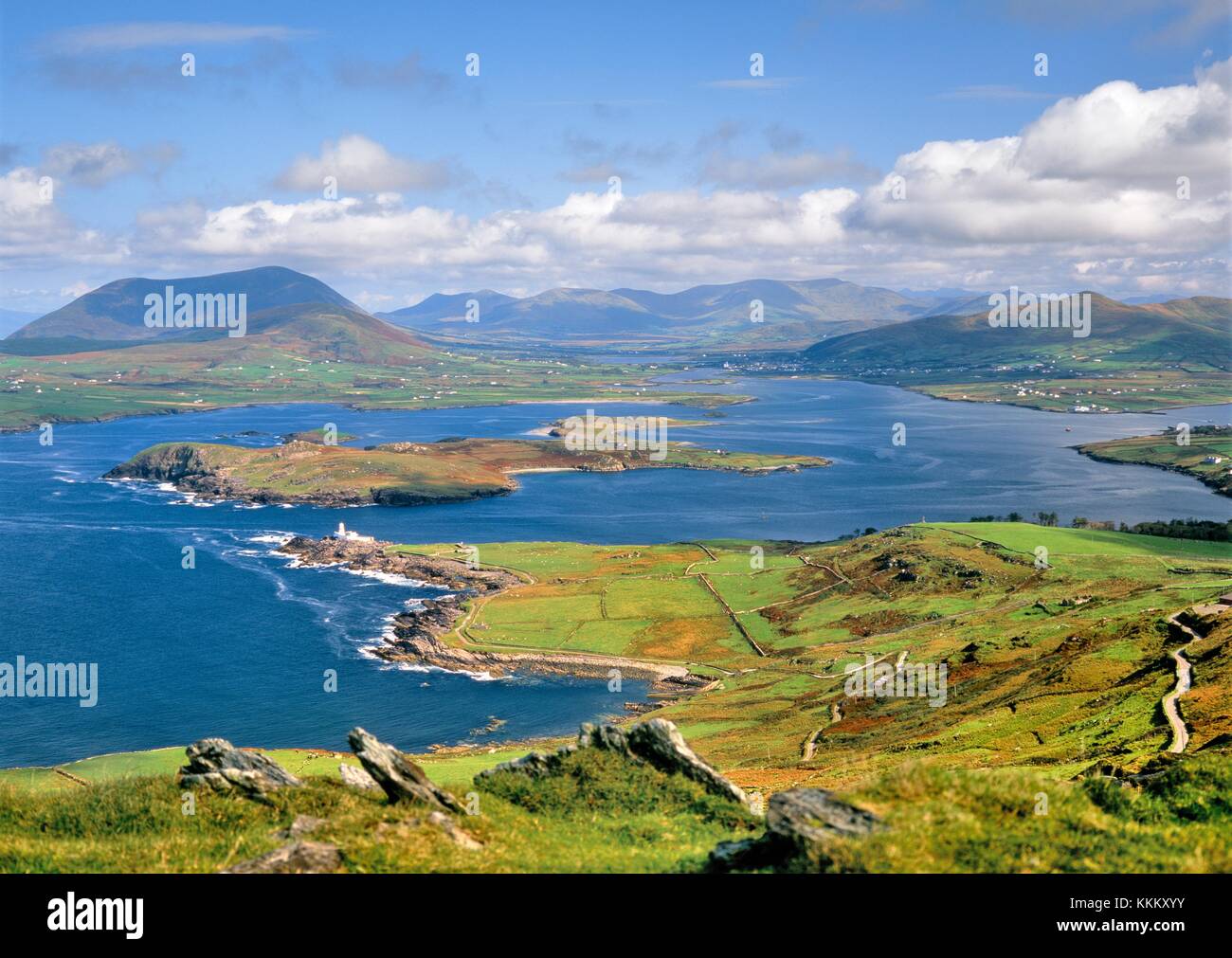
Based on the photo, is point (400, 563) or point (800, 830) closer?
point (800, 830)

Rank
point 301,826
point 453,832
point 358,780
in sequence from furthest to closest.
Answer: point 358,780
point 301,826
point 453,832

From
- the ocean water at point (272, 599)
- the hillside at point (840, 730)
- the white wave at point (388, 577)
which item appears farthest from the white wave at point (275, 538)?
the hillside at point (840, 730)

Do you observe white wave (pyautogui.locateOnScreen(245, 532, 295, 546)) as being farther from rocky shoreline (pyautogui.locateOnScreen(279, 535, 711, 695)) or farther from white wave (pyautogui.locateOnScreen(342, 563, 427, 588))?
white wave (pyautogui.locateOnScreen(342, 563, 427, 588))

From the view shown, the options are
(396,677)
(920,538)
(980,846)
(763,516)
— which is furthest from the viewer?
(763,516)

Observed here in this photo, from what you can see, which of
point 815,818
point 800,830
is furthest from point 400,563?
point 800,830

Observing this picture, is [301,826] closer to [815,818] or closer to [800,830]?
[800,830]

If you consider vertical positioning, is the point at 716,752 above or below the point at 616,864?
below
